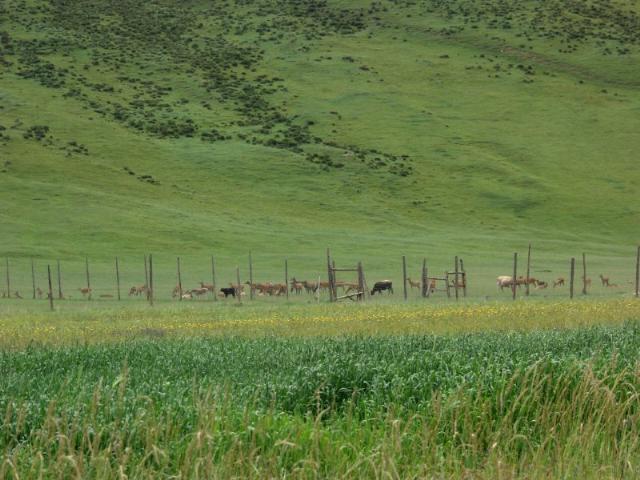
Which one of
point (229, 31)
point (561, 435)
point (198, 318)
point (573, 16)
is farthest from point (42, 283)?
point (573, 16)

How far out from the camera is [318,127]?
107625 millimetres

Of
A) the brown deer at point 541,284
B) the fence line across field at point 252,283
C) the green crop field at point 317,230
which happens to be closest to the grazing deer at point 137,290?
Result: the fence line across field at point 252,283

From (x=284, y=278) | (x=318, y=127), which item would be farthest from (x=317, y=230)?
(x=318, y=127)

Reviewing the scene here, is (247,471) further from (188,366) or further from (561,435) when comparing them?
(188,366)

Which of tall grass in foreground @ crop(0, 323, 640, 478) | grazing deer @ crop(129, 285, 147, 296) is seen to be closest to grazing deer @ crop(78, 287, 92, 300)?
grazing deer @ crop(129, 285, 147, 296)

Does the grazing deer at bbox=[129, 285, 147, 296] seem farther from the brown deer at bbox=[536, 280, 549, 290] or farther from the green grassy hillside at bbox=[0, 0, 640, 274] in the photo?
the brown deer at bbox=[536, 280, 549, 290]

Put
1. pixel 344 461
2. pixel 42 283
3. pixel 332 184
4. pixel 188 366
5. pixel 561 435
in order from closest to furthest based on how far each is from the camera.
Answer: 1. pixel 344 461
2. pixel 561 435
3. pixel 188 366
4. pixel 42 283
5. pixel 332 184

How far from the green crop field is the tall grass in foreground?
0.07 m

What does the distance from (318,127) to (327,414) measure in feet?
317

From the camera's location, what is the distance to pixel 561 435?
11008mm

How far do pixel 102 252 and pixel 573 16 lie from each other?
330 feet

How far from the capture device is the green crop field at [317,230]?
988 cm

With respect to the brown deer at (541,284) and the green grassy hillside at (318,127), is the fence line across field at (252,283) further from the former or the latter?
the green grassy hillside at (318,127)

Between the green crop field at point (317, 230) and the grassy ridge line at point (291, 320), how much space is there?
264 mm
